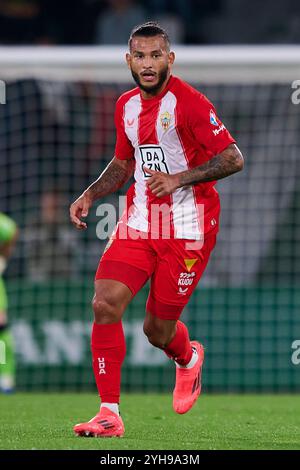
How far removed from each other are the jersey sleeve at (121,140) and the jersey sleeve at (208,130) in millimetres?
418

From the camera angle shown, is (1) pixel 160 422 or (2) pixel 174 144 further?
(1) pixel 160 422

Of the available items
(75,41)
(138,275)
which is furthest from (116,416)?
(75,41)

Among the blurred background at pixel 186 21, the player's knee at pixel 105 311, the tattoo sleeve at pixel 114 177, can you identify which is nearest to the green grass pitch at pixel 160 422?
the player's knee at pixel 105 311

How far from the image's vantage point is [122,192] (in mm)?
12070

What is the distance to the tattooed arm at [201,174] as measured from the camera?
18.4 feet

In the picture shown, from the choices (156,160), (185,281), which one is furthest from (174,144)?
(185,281)

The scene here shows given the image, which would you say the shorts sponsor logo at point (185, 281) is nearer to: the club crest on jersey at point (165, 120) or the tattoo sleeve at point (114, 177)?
the tattoo sleeve at point (114, 177)

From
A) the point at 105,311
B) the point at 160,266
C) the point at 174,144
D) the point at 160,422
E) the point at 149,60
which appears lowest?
the point at 160,422

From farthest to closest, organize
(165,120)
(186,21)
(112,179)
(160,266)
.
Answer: (186,21) < (112,179) < (160,266) < (165,120)

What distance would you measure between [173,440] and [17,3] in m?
10.2

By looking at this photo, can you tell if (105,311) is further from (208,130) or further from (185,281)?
(208,130)

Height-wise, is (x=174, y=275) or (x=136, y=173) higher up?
(x=136, y=173)

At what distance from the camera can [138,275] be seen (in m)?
5.95

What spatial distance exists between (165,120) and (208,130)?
244mm
